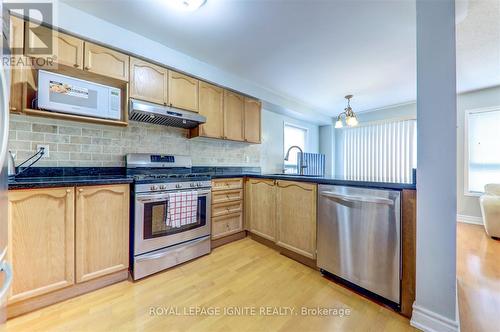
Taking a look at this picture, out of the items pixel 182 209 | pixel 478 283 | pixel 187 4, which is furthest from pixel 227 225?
pixel 478 283

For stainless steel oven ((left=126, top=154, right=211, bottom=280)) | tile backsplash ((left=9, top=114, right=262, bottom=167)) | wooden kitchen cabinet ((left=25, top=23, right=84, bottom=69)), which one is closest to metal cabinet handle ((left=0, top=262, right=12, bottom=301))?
stainless steel oven ((left=126, top=154, right=211, bottom=280))

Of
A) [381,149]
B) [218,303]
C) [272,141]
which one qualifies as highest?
[272,141]

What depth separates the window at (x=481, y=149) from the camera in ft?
11.3

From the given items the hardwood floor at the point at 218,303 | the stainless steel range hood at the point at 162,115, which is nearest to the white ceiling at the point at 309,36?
the stainless steel range hood at the point at 162,115

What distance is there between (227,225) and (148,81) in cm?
188

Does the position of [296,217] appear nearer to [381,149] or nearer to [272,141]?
[272,141]

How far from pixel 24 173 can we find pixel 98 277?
40.9 inches

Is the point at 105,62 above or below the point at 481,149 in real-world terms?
above

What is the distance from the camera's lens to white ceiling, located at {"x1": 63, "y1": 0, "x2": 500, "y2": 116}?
5.33 ft

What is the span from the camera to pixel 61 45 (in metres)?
1.65

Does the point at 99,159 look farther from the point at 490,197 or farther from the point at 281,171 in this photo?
the point at 490,197

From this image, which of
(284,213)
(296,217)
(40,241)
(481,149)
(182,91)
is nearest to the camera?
(40,241)

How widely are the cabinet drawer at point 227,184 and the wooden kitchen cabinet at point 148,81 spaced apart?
109 centimetres

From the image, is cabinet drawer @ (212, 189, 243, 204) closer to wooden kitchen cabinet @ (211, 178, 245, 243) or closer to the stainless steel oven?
wooden kitchen cabinet @ (211, 178, 245, 243)
